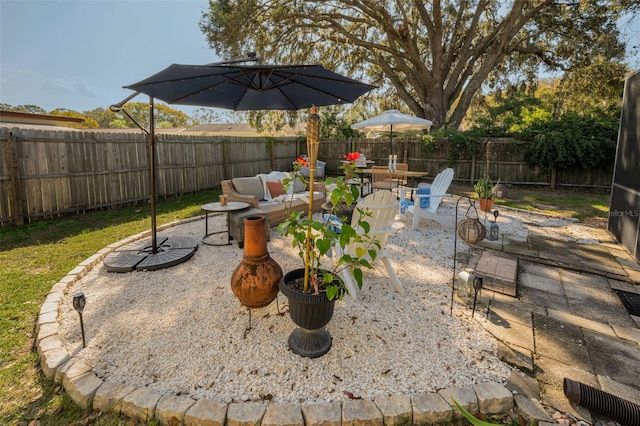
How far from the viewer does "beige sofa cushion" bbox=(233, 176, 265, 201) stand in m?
4.96

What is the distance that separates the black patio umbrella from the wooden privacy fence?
128 inches

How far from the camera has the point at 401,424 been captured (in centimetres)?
155

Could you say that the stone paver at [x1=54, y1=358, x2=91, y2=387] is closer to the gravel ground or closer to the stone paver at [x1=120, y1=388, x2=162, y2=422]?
the gravel ground

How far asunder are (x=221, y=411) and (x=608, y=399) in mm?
1945

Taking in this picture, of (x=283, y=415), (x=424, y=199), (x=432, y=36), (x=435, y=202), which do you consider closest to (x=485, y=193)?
(x=435, y=202)

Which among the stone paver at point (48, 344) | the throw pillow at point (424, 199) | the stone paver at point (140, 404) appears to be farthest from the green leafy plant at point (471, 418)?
the throw pillow at point (424, 199)

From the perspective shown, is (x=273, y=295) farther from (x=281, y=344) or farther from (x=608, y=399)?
(x=608, y=399)

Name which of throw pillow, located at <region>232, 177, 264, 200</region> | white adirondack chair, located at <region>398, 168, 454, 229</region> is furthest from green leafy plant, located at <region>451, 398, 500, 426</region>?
throw pillow, located at <region>232, 177, 264, 200</region>

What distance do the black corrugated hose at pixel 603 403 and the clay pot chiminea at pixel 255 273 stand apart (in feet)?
5.84

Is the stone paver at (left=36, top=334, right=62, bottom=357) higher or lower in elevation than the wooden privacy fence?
lower

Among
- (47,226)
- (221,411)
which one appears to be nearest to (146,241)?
(47,226)

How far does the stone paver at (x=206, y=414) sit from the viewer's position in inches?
60.0

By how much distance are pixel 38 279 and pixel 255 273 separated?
2600mm

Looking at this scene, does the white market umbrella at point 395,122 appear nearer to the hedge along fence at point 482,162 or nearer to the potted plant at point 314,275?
the hedge along fence at point 482,162
